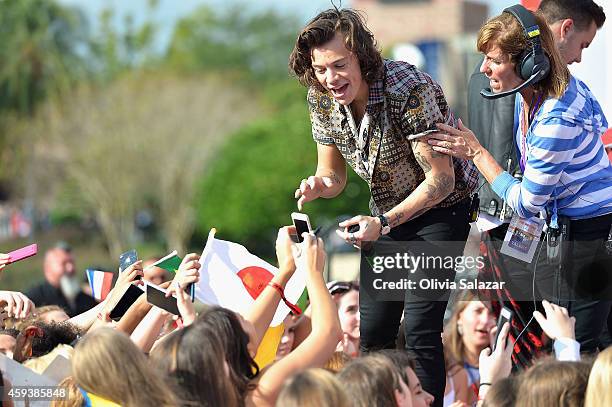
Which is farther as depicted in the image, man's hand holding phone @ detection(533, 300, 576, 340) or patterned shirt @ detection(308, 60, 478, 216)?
patterned shirt @ detection(308, 60, 478, 216)

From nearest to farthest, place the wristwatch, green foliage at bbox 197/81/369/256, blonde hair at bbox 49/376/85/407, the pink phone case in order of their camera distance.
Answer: blonde hair at bbox 49/376/85/407
the wristwatch
the pink phone case
green foliage at bbox 197/81/369/256

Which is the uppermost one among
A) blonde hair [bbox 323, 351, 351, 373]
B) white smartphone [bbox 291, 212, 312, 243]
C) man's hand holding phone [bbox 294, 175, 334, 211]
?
man's hand holding phone [bbox 294, 175, 334, 211]

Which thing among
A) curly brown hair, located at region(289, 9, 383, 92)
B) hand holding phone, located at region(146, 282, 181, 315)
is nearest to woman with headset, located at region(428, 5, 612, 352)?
curly brown hair, located at region(289, 9, 383, 92)

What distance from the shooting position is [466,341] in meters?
6.37

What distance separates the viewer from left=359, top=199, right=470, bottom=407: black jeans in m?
5.03

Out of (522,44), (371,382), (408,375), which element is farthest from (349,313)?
(371,382)

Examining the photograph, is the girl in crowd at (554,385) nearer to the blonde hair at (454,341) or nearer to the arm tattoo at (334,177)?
the arm tattoo at (334,177)

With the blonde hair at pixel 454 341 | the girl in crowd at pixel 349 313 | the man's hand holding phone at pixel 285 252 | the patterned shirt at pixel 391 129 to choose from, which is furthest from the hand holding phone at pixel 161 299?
the blonde hair at pixel 454 341

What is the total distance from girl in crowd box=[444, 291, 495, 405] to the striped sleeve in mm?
1286

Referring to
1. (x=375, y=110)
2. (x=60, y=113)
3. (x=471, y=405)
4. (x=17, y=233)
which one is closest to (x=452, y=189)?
(x=375, y=110)

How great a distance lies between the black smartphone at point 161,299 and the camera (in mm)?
4895

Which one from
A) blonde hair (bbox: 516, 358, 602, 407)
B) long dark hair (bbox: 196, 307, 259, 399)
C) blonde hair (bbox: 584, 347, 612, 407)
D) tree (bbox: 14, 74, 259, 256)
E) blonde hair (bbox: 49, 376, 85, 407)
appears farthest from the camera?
tree (bbox: 14, 74, 259, 256)

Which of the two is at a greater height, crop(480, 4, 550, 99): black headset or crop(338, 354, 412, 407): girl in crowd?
crop(480, 4, 550, 99): black headset

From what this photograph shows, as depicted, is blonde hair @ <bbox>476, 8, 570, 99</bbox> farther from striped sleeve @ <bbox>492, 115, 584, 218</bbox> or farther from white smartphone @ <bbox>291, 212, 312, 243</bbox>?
white smartphone @ <bbox>291, 212, 312, 243</bbox>
